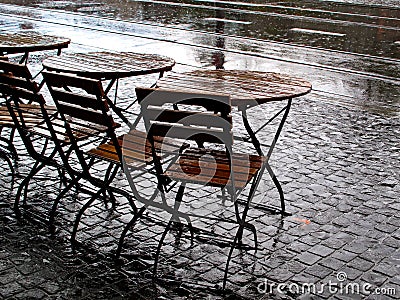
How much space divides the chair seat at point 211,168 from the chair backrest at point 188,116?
0.38 meters

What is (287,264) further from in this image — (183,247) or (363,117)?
(363,117)

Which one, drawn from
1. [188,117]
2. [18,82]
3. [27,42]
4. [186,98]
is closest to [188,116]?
[188,117]

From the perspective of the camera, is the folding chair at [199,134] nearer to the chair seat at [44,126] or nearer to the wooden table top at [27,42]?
the chair seat at [44,126]

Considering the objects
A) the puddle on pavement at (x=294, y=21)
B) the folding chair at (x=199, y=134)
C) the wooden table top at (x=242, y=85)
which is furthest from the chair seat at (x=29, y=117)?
the puddle on pavement at (x=294, y=21)

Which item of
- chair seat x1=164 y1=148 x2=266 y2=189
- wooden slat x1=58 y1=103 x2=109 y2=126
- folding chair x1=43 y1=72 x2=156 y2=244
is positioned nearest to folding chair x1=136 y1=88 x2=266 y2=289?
chair seat x1=164 y1=148 x2=266 y2=189

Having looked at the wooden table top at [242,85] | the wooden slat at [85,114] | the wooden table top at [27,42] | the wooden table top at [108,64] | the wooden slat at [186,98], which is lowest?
the wooden slat at [85,114]

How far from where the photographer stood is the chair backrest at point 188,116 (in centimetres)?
397

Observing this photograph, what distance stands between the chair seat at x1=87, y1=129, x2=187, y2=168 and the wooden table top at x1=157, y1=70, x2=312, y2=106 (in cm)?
45

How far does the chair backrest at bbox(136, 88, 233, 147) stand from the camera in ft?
13.0

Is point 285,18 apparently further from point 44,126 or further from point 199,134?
point 199,134

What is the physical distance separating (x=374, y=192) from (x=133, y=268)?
8.19 feet

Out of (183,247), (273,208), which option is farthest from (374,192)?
(183,247)

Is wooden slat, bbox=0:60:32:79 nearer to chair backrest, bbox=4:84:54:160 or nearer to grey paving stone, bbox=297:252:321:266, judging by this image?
chair backrest, bbox=4:84:54:160

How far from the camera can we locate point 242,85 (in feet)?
16.8
